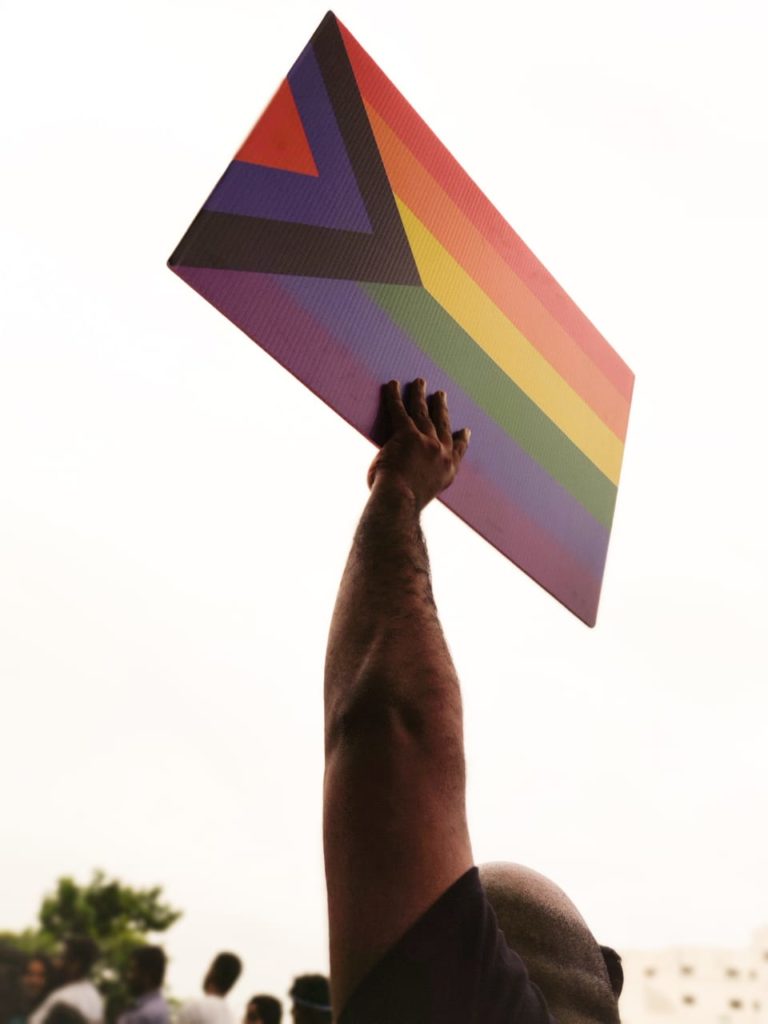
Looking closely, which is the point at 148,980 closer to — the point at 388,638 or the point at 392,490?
the point at 392,490

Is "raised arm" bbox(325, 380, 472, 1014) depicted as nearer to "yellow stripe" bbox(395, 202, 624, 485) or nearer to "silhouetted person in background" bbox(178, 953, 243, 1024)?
"yellow stripe" bbox(395, 202, 624, 485)

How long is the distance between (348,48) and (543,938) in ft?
4.85

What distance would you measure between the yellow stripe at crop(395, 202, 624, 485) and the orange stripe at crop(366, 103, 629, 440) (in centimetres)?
2

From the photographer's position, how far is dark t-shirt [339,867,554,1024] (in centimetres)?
97

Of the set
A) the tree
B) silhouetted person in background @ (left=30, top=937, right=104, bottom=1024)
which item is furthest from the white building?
silhouetted person in background @ (left=30, top=937, right=104, bottom=1024)

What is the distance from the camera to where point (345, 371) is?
5.63 ft

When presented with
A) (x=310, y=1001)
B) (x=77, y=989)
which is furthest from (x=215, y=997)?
(x=310, y=1001)

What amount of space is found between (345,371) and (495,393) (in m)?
0.48

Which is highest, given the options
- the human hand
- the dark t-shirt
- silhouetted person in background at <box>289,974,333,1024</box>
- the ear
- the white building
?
the human hand

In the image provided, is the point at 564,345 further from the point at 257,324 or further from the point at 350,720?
the point at 350,720

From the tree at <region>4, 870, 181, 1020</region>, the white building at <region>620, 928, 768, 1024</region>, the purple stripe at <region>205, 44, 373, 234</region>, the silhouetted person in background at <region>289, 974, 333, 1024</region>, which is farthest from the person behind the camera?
the white building at <region>620, 928, 768, 1024</region>

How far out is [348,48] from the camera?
73.7 inches

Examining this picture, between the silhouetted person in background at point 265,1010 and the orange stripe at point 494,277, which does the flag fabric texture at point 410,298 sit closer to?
the orange stripe at point 494,277

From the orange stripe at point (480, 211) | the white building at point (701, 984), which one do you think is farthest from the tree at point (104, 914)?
the orange stripe at point (480, 211)
